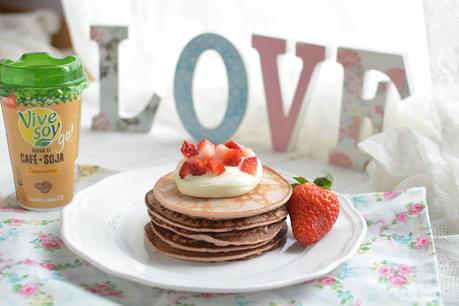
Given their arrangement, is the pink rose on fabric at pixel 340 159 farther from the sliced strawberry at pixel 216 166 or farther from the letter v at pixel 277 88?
the sliced strawberry at pixel 216 166

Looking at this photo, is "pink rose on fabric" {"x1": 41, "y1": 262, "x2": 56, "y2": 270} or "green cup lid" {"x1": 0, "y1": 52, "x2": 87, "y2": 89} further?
"green cup lid" {"x1": 0, "y1": 52, "x2": 87, "y2": 89}

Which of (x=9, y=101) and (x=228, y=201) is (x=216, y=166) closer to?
(x=228, y=201)

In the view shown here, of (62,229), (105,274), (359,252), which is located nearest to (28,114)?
(62,229)

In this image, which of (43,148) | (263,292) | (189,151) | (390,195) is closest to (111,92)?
(43,148)

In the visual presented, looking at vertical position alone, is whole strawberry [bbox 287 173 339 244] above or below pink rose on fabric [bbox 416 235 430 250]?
above

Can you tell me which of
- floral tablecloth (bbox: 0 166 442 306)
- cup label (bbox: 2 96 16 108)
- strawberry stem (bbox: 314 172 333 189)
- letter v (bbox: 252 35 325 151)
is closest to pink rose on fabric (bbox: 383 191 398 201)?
floral tablecloth (bbox: 0 166 442 306)

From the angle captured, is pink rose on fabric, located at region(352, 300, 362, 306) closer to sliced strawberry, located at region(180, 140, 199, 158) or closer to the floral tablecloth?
the floral tablecloth

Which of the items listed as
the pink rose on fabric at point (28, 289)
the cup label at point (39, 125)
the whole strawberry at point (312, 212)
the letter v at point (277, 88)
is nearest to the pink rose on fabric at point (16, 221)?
the cup label at point (39, 125)

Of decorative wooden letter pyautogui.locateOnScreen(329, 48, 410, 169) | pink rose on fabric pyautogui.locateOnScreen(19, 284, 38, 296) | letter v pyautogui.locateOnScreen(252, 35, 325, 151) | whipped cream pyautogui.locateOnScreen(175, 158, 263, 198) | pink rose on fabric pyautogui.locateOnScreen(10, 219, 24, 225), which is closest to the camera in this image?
pink rose on fabric pyautogui.locateOnScreen(19, 284, 38, 296)
